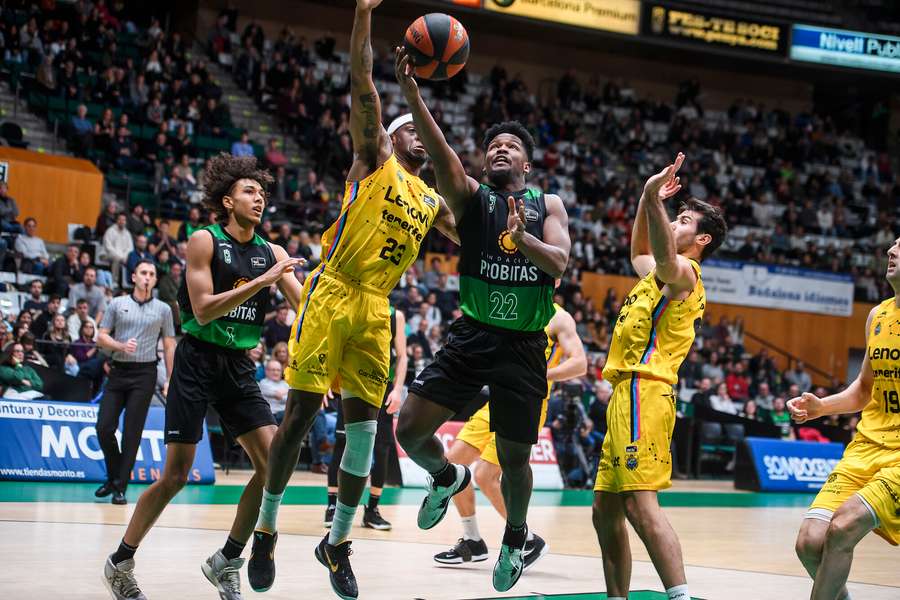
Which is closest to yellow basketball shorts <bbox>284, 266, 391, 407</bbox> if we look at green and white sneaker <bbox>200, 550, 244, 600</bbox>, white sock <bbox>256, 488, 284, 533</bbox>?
white sock <bbox>256, 488, 284, 533</bbox>

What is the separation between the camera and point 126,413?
33.0 ft

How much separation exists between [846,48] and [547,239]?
82.2ft

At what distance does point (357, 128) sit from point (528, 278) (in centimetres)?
Result: 122

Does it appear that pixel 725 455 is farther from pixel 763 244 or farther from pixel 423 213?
pixel 423 213

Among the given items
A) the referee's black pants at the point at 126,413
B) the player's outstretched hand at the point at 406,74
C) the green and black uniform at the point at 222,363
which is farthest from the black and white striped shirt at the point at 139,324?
the player's outstretched hand at the point at 406,74

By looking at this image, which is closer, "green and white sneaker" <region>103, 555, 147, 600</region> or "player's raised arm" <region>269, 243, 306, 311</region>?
"green and white sneaker" <region>103, 555, 147, 600</region>

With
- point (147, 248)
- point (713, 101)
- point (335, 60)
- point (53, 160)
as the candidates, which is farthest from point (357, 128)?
point (713, 101)

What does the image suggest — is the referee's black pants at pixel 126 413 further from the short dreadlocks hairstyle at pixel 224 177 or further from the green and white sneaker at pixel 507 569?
the green and white sneaker at pixel 507 569

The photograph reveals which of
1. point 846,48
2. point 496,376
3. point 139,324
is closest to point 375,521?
point 139,324

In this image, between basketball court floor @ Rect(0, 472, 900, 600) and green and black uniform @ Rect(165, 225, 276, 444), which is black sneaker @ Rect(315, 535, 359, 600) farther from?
green and black uniform @ Rect(165, 225, 276, 444)

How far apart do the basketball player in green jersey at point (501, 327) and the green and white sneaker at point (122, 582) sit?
160 centimetres

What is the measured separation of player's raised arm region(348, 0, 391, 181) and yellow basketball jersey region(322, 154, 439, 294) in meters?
0.07

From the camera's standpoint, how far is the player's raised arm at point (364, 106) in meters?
5.54

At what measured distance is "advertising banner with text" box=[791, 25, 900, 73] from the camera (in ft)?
90.9
